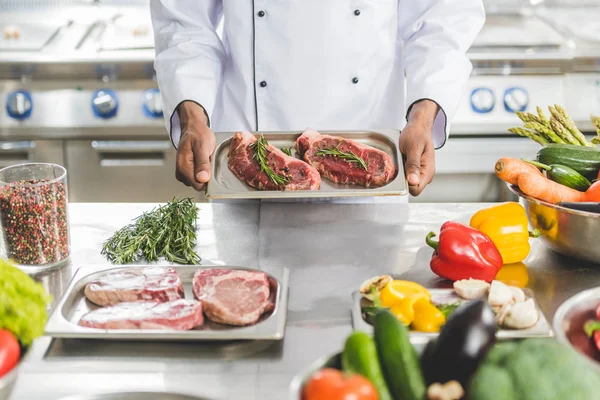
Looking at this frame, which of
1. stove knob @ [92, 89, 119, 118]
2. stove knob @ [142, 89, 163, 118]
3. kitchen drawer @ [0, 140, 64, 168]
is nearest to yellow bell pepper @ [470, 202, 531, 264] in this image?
stove knob @ [142, 89, 163, 118]

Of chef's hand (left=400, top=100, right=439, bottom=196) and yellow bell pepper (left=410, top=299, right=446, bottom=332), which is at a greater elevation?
chef's hand (left=400, top=100, right=439, bottom=196)

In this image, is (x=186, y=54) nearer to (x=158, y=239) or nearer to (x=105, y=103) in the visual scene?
(x=158, y=239)

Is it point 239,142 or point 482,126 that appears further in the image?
point 482,126

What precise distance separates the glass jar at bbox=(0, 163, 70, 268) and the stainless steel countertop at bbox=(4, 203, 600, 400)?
0.16 ft

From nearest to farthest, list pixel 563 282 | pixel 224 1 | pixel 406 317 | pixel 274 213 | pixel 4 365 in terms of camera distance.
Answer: pixel 4 365
pixel 406 317
pixel 563 282
pixel 274 213
pixel 224 1

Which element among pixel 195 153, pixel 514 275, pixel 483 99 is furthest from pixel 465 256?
pixel 483 99

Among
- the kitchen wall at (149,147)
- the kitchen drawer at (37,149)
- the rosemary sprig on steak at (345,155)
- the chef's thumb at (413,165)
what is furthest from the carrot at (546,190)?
the kitchen drawer at (37,149)

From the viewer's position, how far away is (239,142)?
5.87ft

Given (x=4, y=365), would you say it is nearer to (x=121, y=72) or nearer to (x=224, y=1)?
(x=224, y=1)

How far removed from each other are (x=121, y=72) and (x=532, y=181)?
1872mm

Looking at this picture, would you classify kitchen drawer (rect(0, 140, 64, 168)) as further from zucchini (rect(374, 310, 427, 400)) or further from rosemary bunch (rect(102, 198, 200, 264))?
zucchini (rect(374, 310, 427, 400))

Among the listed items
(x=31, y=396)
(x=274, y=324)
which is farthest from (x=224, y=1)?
(x=31, y=396)

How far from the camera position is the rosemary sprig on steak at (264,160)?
5.49ft

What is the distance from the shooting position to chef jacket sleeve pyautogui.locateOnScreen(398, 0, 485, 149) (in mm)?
2041
